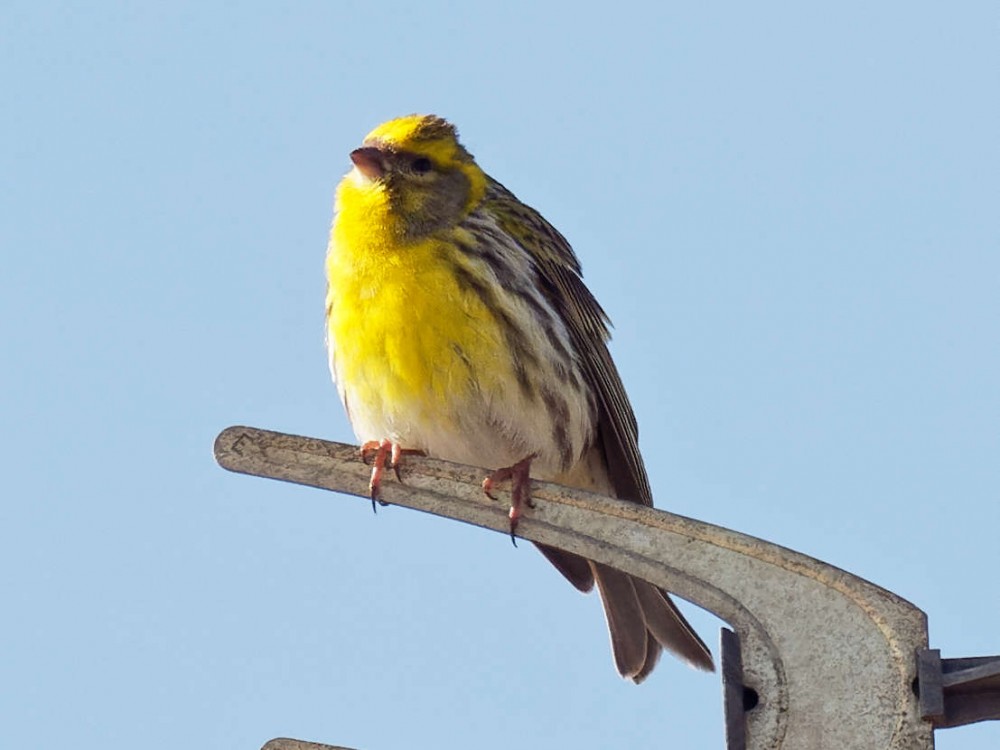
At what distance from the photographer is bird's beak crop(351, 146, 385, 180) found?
6277 mm

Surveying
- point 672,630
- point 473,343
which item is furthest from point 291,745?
point 473,343

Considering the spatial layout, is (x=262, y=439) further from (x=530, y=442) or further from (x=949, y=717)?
(x=530, y=442)

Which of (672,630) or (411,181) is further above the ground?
(411,181)

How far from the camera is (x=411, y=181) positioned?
6.28 metres

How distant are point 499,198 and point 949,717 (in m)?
4.29

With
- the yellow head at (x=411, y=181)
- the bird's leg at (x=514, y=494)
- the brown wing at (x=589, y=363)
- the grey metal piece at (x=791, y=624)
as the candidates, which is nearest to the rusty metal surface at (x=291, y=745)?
the grey metal piece at (x=791, y=624)

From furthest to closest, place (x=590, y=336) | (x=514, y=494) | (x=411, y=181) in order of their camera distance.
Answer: (x=590, y=336) < (x=411, y=181) < (x=514, y=494)

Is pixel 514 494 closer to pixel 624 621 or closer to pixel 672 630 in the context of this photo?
pixel 672 630

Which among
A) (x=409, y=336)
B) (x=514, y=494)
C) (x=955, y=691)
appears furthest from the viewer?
(x=409, y=336)

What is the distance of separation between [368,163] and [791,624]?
12.6ft

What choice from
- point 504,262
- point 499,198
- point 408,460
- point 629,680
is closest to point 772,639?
point 408,460

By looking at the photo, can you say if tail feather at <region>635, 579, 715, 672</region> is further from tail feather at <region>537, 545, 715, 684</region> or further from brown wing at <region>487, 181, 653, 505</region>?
brown wing at <region>487, 181, 653, 505</region>

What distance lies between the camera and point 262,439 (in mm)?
3287

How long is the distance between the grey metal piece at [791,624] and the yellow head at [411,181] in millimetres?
3236
